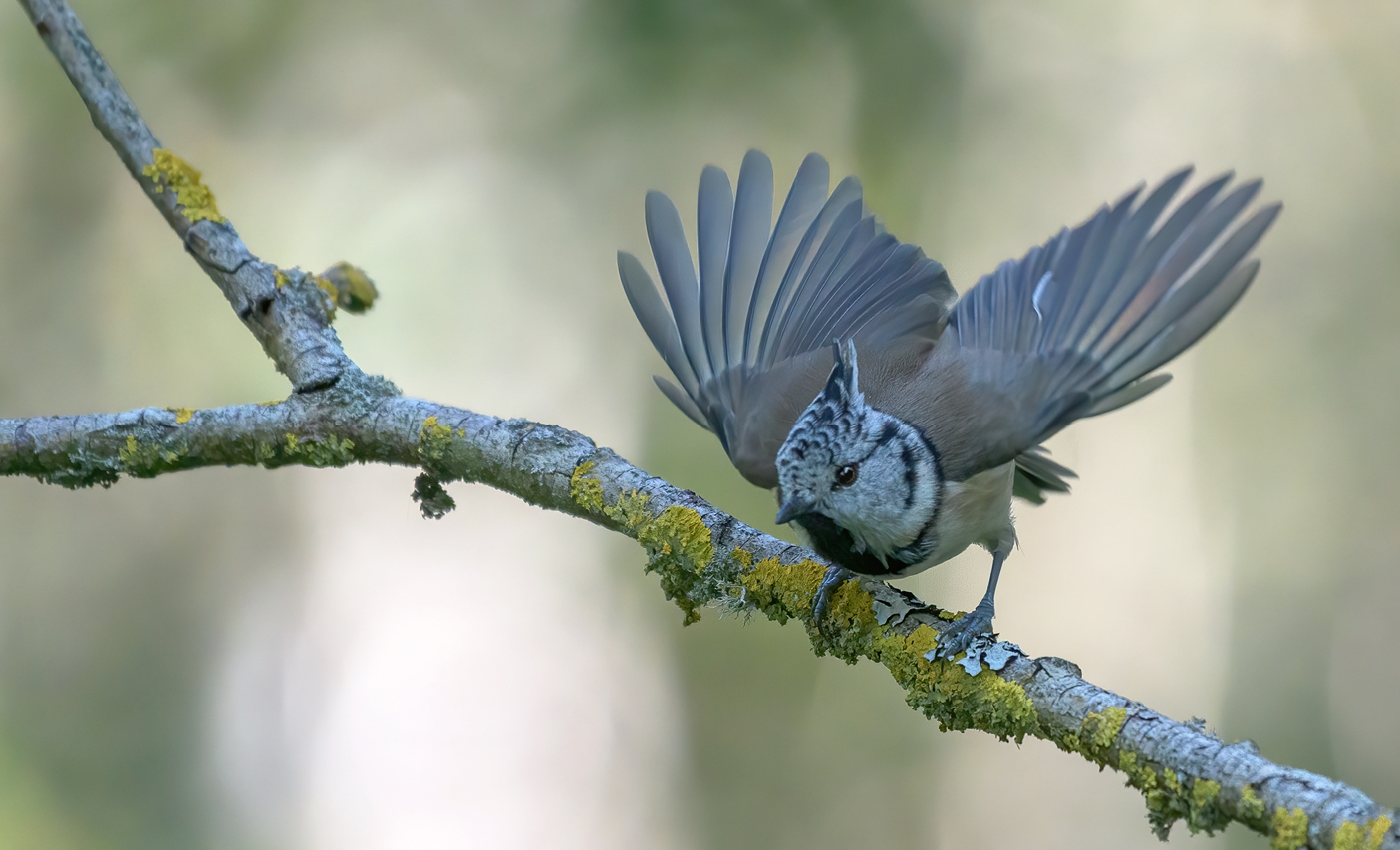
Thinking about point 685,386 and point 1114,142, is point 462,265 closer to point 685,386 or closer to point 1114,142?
point 685,386

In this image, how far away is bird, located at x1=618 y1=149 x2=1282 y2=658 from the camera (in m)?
1.65

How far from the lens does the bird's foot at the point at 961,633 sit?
1.64 m

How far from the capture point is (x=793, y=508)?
6.57 ft

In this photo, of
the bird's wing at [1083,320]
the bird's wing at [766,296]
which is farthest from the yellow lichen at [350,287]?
the bird's wing at [1083,320]

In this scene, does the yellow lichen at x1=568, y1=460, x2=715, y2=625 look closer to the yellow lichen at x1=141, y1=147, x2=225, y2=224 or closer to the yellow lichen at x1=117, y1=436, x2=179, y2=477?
the yellow lichen at x1=117, y1=436, x2=179, y2=477

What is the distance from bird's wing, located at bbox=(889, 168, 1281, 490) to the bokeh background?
2314 millimetres

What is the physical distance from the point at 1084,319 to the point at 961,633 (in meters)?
0.60

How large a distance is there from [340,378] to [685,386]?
849 mm

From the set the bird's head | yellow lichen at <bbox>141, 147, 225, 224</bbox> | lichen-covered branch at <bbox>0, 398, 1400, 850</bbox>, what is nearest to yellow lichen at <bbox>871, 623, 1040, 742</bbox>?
lichen-covered branch at <bbox>0, 398, 1400, 850</bbox>

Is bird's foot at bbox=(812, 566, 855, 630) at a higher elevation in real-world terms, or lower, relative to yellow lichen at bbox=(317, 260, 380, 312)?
lower

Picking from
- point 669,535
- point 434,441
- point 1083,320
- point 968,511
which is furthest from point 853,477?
point 434,441

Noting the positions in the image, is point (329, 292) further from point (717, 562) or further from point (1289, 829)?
point (1289, 829)

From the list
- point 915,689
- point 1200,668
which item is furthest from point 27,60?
point 1200,668

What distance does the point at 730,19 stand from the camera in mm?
4863
